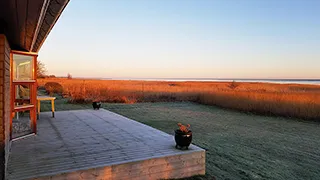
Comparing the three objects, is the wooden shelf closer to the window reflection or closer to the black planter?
the window reflection

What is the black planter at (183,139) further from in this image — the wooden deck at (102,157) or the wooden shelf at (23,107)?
the wooden shelf at (23,107)

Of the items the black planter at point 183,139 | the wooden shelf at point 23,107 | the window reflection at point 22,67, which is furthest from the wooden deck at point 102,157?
the window reflection at point 22,67

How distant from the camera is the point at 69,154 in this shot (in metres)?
3.28

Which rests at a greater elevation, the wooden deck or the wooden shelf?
the wooden shelf

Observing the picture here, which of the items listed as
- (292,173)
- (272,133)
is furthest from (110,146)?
(272,133)

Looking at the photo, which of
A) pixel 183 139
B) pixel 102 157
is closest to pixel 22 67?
pixel 102 157

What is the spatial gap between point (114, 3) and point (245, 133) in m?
7.69

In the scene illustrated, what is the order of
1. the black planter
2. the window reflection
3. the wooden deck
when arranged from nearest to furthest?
1. the wooden deck
2. the black planter
3. the window reflection

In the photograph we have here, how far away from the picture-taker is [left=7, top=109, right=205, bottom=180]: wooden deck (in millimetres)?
2704

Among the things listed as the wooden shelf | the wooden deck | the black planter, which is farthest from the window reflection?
the black planter

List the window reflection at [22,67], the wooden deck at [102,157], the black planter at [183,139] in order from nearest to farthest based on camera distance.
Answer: the wooden deck at [102,157] → the black planter at [183,139] → the window reflection at [22,67]

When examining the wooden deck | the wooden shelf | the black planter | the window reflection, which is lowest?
the wooden deck

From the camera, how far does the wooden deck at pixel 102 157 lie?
270 cm

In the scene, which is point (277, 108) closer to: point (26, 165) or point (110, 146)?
point (110, 146)
